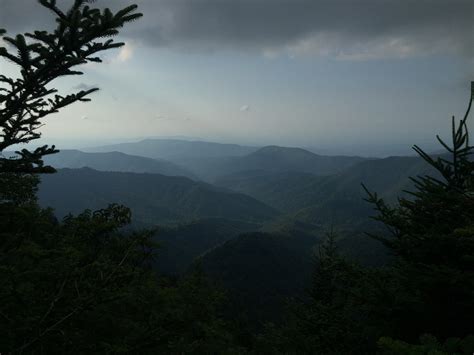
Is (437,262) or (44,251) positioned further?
(437,262)

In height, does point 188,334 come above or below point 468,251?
below

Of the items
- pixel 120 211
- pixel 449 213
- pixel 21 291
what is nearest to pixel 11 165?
pixel 21 291

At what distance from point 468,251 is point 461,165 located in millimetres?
2024

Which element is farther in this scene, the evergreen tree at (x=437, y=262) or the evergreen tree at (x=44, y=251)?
the evergreen tree at (x=437, y=262)

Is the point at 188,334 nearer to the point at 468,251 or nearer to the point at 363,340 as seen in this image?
the point at 363,340

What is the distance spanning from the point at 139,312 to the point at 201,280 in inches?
459

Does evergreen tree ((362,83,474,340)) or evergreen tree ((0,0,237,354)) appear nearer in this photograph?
evergreen tree ((0,0,237,354))

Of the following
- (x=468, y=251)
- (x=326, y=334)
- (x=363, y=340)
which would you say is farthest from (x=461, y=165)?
(x=326, y=334)

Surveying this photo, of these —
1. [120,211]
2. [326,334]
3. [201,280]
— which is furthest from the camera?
[201,280]

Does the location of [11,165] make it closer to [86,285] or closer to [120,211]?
[86,285]

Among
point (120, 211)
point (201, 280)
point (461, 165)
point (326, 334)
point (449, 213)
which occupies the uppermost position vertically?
point (461, 165)

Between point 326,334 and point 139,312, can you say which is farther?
point 139,312

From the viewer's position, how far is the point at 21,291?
Answer: 622 centimetres

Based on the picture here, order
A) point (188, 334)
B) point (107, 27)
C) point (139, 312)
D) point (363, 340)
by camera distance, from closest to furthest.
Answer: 1. point (107, 27)
2. point (363, 340)
3. point (139, 312)
4. point (188, 334)
